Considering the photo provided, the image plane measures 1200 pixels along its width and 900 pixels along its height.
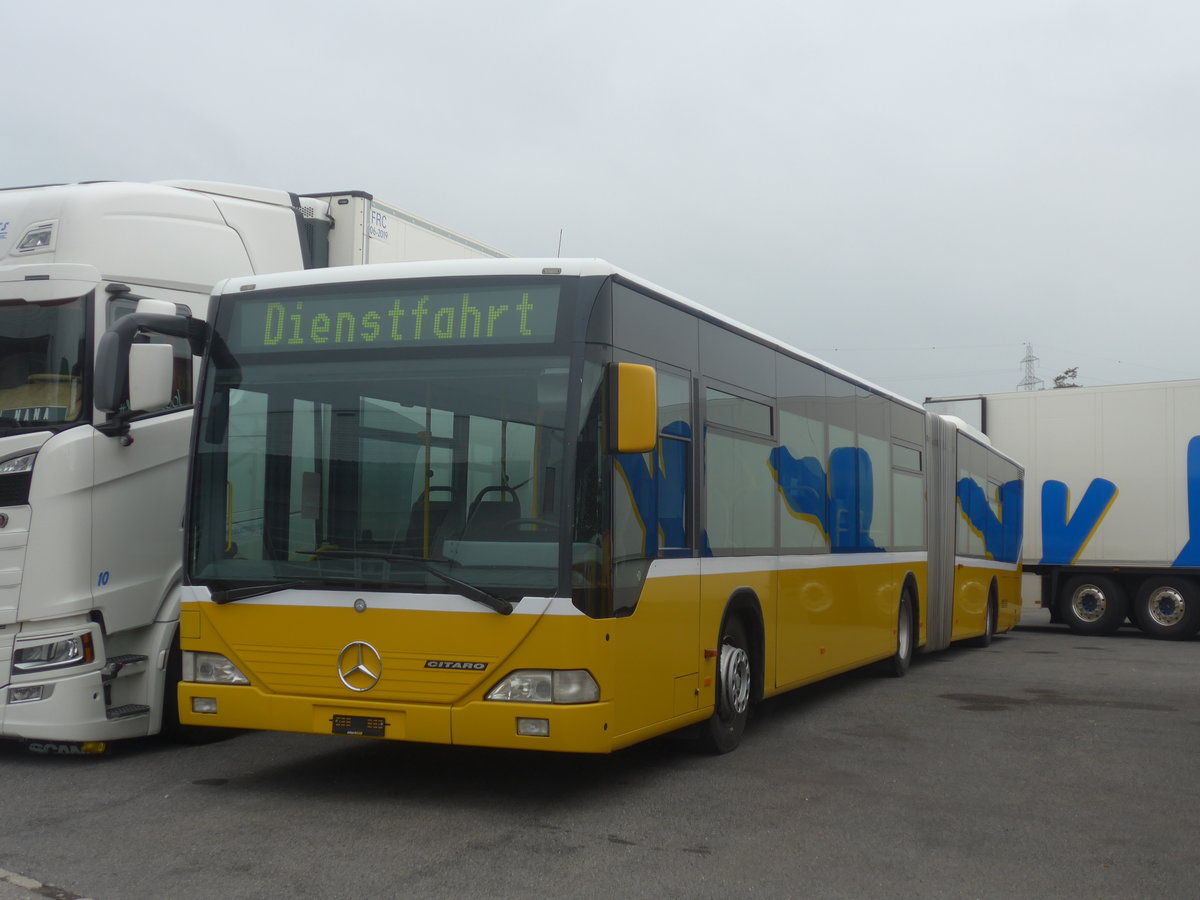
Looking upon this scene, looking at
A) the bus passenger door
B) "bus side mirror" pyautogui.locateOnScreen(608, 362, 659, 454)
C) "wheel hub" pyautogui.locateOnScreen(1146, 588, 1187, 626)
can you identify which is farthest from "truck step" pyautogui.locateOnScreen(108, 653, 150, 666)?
"wheel hub" pyautogui.locateOnScreen(1146, 588, 1187, 626)

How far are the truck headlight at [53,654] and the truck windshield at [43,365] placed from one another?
132cm

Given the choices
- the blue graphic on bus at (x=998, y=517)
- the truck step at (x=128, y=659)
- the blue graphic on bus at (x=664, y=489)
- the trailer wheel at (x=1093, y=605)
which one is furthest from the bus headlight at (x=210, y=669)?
the trailer wheel at (x=1093, y=605)

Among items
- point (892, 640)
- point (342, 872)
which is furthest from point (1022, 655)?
Answer: point (342, 872)

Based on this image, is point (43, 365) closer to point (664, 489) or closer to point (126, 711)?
point (126, 711)

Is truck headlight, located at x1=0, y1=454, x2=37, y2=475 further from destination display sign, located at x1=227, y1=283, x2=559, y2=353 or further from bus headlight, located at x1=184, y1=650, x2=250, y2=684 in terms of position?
bus headlight, located at x1=184, y1=650, x2=250, y2=684

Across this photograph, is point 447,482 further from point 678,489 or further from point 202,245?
Answer: point 202,245

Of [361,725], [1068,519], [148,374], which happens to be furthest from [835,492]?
[1068,519]

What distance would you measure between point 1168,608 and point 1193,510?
1.66 meters

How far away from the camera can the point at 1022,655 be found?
1748 centimetres

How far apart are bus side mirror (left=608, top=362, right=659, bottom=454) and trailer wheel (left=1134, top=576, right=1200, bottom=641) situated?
17284mm

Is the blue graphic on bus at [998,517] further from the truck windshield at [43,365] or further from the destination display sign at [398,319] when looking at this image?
the truck windshield at [43,365]

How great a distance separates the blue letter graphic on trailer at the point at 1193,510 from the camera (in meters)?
20.9

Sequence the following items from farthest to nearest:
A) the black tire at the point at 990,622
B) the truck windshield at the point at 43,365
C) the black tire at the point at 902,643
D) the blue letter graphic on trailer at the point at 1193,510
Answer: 1. the blue letter graphic on trailer at the point at 1193,510
2. the black tire at the point at 990,622
3. the black tire at the point at 902,643
4. the truck windshield at the point at 43,365

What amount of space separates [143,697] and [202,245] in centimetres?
310
